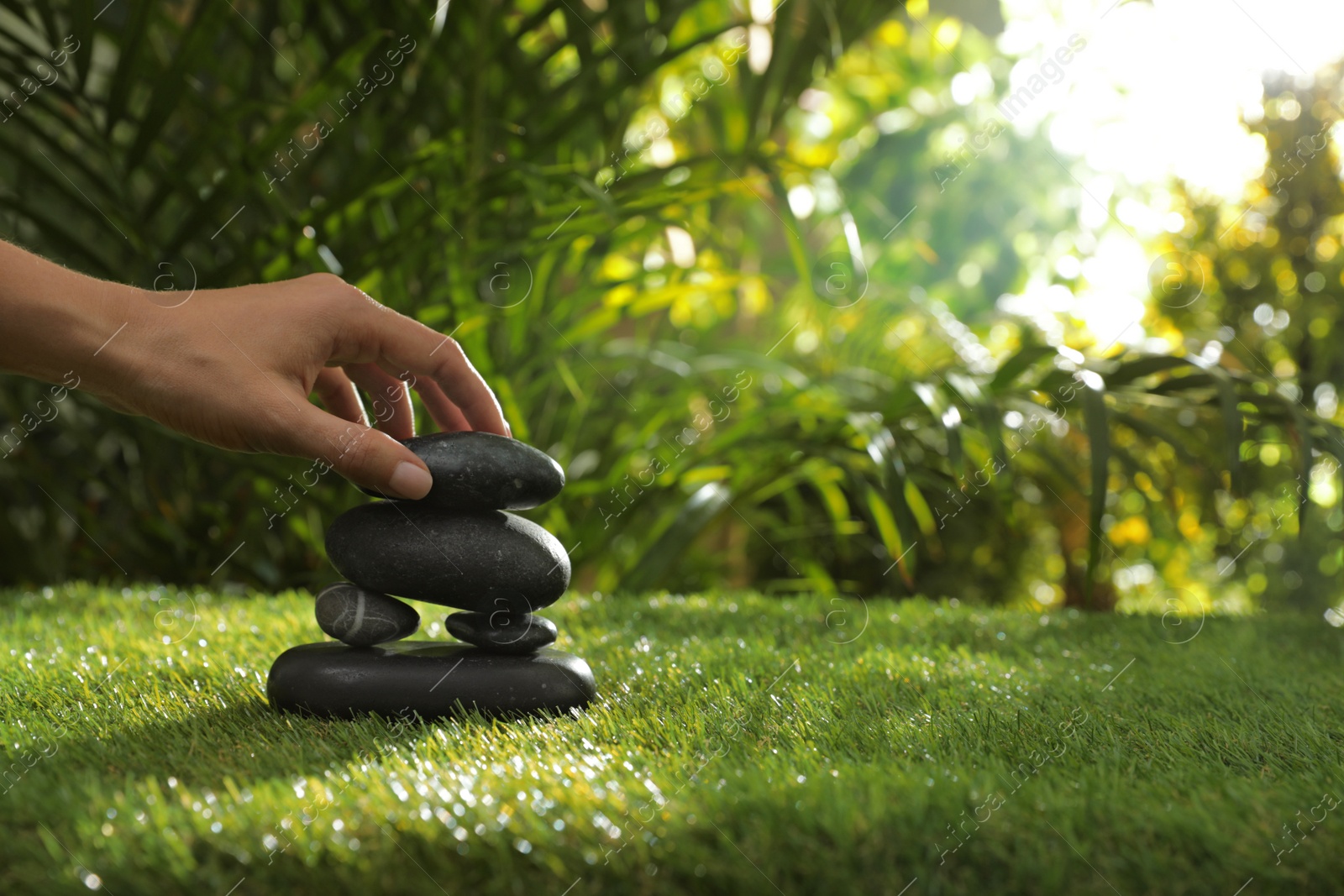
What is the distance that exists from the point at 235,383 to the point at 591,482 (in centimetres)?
90

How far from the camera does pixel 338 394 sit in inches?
36.8

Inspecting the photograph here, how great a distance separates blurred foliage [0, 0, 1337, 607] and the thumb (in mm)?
510

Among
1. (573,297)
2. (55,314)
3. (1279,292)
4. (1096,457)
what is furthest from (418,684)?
(1279,292)

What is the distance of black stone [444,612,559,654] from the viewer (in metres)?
0.79

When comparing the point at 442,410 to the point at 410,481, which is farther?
the point at 442,410

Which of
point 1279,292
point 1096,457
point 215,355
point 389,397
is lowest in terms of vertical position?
point 1279,292

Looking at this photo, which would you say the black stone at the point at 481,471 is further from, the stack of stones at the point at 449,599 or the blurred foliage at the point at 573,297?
the blurred foliage at the point at 573,297

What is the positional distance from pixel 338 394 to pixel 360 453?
0.87 feet

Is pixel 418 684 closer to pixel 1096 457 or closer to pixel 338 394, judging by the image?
pixel 338 394

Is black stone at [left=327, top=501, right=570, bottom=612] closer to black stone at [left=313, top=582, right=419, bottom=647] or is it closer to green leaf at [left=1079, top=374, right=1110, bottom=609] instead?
black stone at [left=313, top=582, right=419, bottom=647]

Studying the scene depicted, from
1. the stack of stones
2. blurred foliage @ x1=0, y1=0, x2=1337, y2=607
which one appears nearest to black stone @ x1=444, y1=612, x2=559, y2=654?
the stack of stones

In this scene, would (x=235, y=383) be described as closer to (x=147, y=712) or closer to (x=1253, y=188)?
(x=147, y=712)

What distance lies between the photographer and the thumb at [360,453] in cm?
70

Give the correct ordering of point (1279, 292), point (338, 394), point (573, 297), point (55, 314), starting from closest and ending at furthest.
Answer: point (55, 314) < point (338, 394) < point (573, 297) < point (1279, 292)
